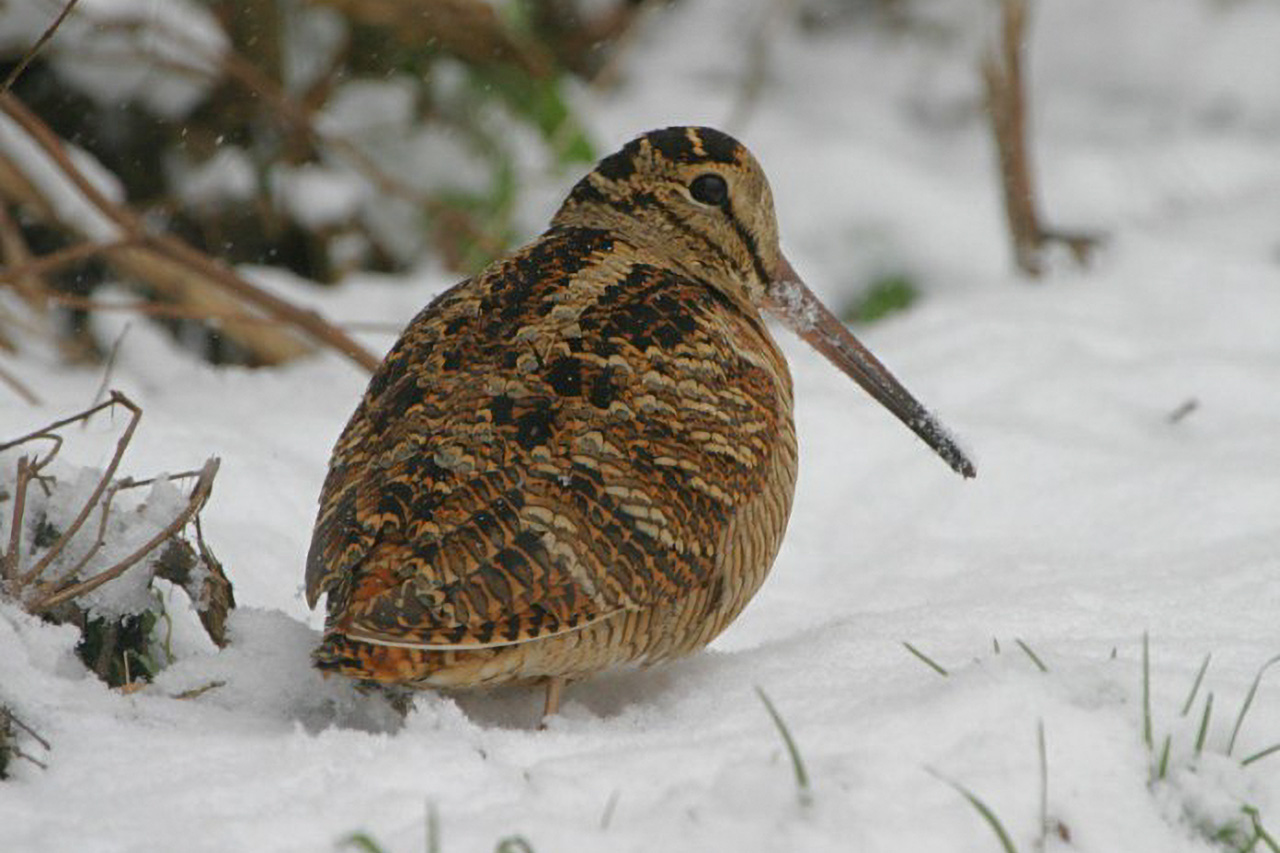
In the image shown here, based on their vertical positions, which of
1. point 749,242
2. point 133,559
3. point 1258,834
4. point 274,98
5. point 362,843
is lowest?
point 1258,834

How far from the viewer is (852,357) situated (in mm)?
3400

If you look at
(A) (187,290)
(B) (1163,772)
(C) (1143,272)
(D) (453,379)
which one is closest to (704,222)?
(D) (453,379)

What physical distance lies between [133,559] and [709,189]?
1416 mm

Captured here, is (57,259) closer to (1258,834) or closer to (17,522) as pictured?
(17,522)

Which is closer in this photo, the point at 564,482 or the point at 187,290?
the point at 564,482

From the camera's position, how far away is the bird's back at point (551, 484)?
232cm

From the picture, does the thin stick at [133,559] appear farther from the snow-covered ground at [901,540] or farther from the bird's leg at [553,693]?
the bird's leg at [553,693]

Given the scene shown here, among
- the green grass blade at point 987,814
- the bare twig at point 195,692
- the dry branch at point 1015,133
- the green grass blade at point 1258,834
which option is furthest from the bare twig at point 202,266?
the dry branch at point 1015,133

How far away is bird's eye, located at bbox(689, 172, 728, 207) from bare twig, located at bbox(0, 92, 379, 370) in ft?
2.97

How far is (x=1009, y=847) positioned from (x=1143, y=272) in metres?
4.40

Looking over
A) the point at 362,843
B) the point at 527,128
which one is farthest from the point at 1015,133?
the point at 362,843

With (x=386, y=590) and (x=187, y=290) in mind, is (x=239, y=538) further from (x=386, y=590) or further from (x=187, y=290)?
(x=187, y=290)

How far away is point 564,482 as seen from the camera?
2.45 meters

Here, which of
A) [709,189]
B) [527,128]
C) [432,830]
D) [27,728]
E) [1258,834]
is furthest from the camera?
[527,128]
